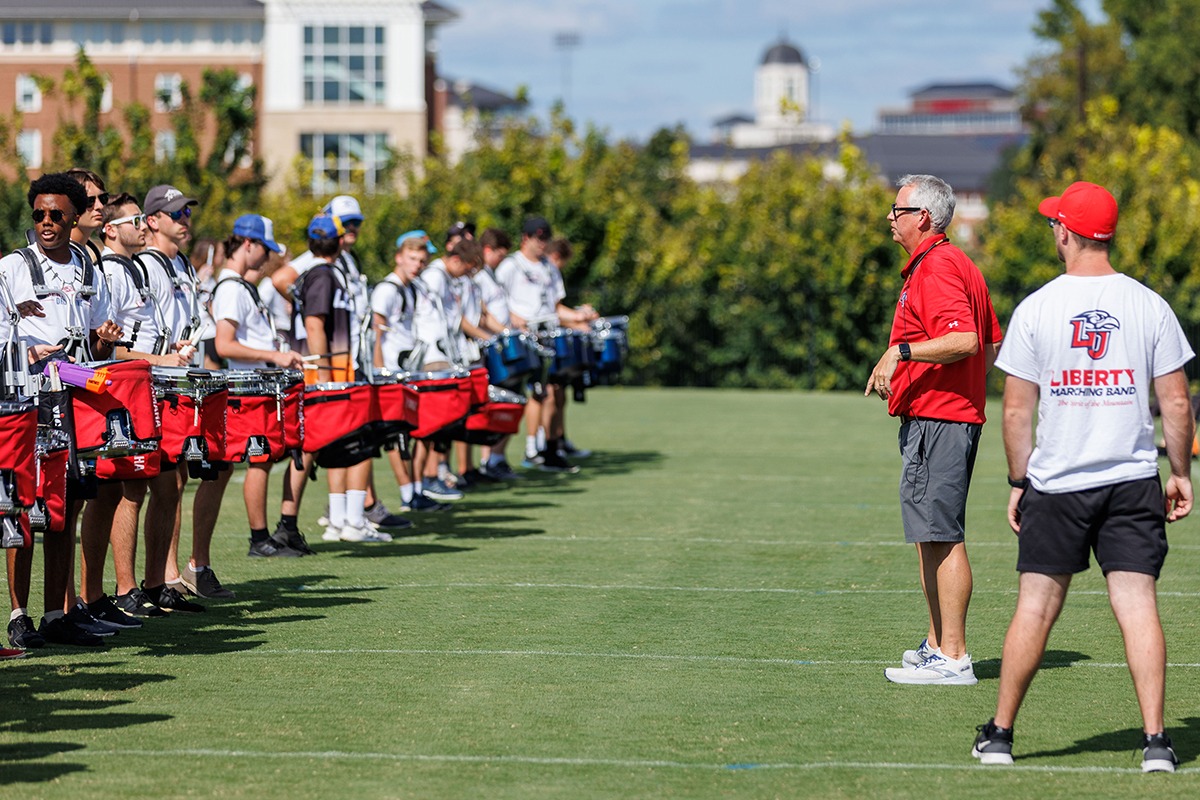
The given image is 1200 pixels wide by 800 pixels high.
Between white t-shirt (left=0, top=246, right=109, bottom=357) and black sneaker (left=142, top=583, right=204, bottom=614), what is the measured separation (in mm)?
1587

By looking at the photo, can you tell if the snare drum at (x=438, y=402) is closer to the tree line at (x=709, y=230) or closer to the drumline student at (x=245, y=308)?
the drumline student at (x=245, y=308)

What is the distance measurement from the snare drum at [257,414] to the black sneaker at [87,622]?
107cm

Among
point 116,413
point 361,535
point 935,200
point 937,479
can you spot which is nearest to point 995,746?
point 937,479

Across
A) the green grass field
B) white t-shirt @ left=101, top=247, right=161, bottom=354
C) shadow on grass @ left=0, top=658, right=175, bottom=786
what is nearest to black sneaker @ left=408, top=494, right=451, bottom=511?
the green grass field

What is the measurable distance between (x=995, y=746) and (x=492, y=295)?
10018 mm

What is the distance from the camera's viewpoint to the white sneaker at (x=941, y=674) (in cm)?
718

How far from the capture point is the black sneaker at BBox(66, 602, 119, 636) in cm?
784

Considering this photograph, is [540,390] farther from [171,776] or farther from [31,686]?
[171,776]

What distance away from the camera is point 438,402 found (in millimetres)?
11734

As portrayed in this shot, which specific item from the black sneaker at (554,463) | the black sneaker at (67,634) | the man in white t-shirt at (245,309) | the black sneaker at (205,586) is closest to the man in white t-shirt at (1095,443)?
the black sneaker at (67,634)

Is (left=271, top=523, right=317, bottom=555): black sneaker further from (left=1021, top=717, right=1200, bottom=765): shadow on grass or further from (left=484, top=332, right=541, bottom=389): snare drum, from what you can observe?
(left=1021, top=717, right=1200, bottom=765): shadow on grass

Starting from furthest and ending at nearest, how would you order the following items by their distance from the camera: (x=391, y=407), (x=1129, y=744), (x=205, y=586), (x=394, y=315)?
(x=394, y=315) < (x=391, y=407) < (x=205, y=586) < (x=1129, y=744)

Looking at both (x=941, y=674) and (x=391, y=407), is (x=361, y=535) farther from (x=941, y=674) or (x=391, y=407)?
(x=941, y=674)

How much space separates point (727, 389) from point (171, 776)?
26775 mm
